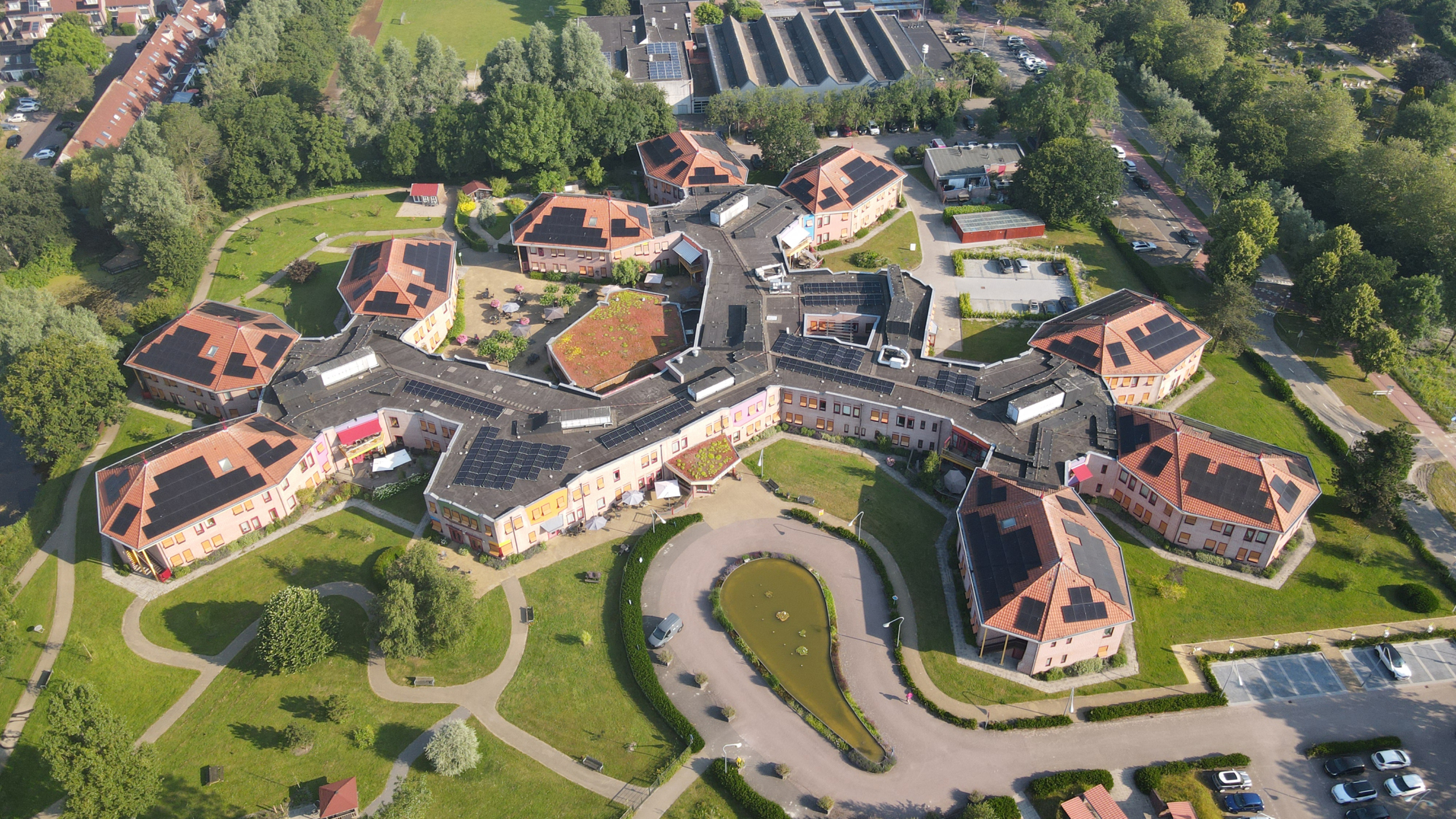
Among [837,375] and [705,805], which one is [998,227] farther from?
[705,805]

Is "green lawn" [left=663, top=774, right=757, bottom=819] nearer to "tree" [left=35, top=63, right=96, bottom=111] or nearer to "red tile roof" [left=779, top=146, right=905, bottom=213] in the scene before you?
"red tile roof" [left=779, top=146, right=905, bottom=213]

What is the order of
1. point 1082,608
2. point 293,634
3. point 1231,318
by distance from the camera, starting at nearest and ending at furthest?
point 293,634, point 1082,608, point 1231,318

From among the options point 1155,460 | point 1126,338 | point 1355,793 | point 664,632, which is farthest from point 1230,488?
point 664,632

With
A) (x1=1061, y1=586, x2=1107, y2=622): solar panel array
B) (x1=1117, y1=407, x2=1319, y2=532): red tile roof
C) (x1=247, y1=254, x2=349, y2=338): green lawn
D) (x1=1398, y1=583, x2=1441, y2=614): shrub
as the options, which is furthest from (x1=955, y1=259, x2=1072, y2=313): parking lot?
(x1=247, y1=254, x2=349, y2=338): green lawn

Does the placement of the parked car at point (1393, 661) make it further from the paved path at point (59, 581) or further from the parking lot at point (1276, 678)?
the paved path at point (59, 581)

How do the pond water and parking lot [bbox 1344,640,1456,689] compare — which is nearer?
the pond water

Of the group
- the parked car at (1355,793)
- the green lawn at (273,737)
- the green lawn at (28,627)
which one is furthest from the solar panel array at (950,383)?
the green lawn at (28,627)
